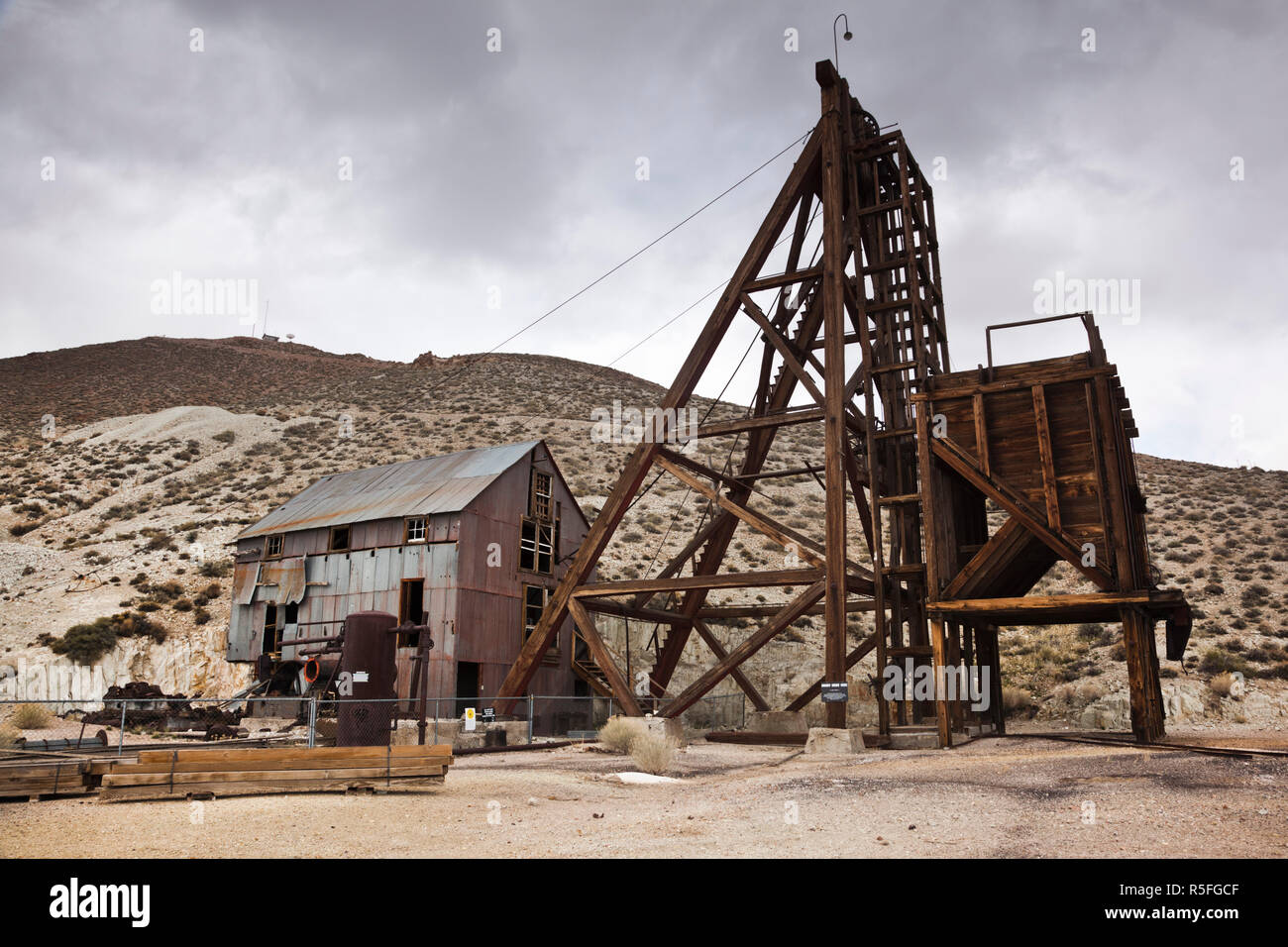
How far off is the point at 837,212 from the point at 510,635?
1466 centimetres

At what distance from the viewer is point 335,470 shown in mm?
54938

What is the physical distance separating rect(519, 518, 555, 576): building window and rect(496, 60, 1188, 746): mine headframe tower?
21.8 feet

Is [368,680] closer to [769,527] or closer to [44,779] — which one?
[44,779]

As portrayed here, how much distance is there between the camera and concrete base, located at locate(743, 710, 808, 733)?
23.6 meters

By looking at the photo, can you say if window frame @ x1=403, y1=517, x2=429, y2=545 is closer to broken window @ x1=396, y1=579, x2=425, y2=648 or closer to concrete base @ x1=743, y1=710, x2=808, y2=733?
broken window @ x1=396, y1=579, x2=425, y2=648

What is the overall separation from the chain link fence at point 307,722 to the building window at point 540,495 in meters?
5.78

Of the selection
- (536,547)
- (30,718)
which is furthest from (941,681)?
(30,718)

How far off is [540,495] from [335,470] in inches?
1172

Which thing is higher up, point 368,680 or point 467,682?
point 368,680

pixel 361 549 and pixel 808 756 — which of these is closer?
pixel 808 756
